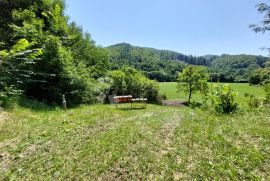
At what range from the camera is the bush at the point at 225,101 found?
10.4 metres

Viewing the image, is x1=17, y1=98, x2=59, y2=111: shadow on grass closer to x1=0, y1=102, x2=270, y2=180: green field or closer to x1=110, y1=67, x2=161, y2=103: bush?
x1=0, y1=102, x2=270, y2=180: green field

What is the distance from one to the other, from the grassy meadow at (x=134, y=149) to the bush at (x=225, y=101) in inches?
71.2

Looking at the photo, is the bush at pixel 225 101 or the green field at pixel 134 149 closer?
the green field at pixel 134 149

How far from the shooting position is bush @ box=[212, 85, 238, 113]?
10398 millimetres

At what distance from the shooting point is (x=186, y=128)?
301 inches

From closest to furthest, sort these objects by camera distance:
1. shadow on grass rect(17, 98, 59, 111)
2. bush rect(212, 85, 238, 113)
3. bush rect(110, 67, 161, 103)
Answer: bush rect(212, 85, 238, 113) < shadow on grass rect(17, 98, 59, 111) < bush rect(110, 67, 161, 103)

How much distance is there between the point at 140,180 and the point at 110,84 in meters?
17.8

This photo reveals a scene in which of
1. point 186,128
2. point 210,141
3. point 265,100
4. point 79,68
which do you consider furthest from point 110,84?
point 210,141

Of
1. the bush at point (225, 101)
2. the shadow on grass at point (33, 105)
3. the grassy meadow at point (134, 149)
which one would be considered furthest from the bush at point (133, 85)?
the grassy meadow at point (134, 149)

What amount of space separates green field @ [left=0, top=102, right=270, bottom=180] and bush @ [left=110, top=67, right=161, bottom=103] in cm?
1405

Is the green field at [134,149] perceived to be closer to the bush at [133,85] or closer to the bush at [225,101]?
the bush at [225,101]

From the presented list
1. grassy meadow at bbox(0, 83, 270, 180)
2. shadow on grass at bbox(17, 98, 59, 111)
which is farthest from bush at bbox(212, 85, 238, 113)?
shadow on grass at bbox(17, 98, 59, 111)

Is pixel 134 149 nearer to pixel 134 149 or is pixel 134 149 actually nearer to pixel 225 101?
pixel 134 149

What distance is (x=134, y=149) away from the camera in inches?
232
